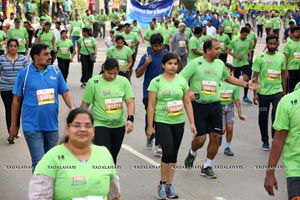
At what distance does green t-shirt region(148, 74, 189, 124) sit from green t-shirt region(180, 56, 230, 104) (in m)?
0.83

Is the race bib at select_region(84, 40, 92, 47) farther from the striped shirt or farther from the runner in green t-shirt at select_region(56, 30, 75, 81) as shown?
the striped shirt

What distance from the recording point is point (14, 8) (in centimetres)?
4034

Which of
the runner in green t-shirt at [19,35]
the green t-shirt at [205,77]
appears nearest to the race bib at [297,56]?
the green t-shirt at [205,77]

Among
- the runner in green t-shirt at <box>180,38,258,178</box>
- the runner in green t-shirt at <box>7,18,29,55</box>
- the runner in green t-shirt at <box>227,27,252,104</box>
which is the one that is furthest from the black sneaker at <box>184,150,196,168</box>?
the runner in green t-shirt at <box>7,18,29,55</box>

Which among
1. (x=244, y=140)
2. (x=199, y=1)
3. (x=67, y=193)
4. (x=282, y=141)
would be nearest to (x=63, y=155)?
(x=67, y=193)

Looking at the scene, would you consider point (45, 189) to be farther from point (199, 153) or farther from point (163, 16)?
point (163, 16)

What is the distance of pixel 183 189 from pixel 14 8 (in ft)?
110

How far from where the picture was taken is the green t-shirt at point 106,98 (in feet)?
26.0

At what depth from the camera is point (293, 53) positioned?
45.5 feet

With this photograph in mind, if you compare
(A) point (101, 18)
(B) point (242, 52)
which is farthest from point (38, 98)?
(A) point (101, 18)

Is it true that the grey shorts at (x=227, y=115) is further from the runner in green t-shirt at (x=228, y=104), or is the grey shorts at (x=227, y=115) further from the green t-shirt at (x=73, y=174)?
the green t-shirt at (x=73, y=174)

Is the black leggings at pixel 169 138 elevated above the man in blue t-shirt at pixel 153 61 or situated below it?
below

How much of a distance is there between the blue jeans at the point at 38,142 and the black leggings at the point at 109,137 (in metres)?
0.49

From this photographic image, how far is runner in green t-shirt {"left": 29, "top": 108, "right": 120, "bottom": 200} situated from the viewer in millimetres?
4539
